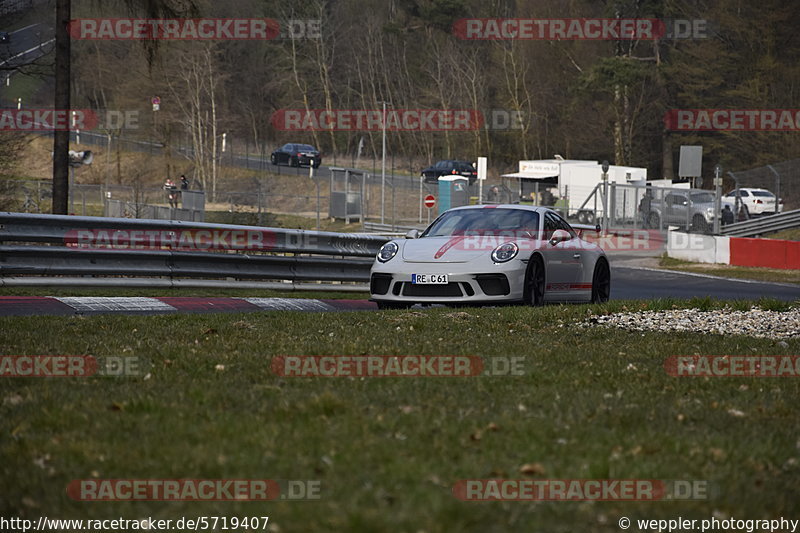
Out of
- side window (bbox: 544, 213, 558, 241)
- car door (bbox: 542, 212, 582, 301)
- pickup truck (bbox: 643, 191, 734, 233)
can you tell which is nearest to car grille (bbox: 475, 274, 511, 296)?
car door (bbox: 542, 212, 582, 301)

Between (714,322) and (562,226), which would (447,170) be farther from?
(714,322)

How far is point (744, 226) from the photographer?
36406 mm

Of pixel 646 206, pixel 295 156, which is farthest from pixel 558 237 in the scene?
pixel 295 156

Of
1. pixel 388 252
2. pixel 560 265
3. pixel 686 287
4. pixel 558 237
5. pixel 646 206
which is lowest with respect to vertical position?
pixel 686 287

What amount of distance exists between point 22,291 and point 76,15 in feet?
206

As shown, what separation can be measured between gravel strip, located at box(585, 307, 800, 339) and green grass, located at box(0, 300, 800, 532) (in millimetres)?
2186

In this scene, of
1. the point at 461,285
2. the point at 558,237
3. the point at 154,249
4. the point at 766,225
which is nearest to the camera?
the point at 461,285

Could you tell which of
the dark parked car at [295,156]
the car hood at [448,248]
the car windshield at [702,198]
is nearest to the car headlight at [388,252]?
the car hood at [448,248]

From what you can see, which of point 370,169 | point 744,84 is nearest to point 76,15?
point 370,169

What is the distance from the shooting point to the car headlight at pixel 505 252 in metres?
12.9

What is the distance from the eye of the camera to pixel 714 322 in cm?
1127

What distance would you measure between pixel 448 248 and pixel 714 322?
329 cm

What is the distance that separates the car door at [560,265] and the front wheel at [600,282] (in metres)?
0.57

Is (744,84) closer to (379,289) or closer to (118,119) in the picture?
(118,119)
